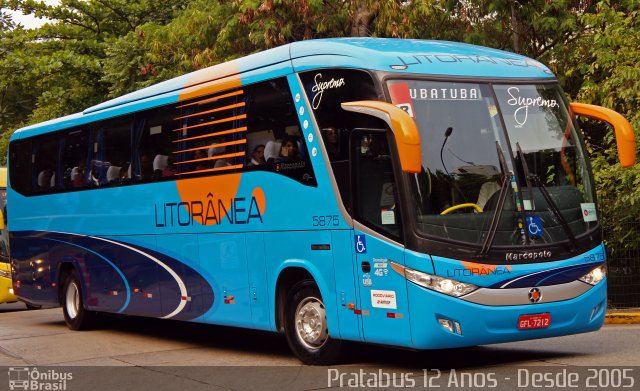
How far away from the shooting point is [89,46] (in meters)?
35.5

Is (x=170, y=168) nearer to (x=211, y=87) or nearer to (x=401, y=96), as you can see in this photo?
(x=211, y=87)

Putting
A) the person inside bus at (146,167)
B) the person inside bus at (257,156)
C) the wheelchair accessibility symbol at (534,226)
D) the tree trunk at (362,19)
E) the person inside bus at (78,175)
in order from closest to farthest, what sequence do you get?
the wheelchair accessibility symbol at (534,226) → the person inside bus at (257,156) → the person inside bus at (146,167) → the person inside bus at (78,175) → the tree trunk at (362,19)

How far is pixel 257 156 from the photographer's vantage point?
486 inches

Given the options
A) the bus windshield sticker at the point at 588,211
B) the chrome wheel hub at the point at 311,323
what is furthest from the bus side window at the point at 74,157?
the bus windshield sticker at the point at 588,211

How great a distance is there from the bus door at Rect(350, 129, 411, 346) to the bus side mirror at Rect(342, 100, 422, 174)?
0.41 meters

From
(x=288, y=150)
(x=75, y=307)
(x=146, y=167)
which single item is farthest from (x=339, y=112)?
(x=75, y=307)

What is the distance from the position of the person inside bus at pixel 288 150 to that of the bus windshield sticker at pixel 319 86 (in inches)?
21.3

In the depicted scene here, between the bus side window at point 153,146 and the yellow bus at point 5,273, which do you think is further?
the yellow bus at point 5,273

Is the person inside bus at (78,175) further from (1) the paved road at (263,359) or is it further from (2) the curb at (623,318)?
(2) the curb at (623,318)

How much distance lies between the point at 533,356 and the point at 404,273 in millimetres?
2302

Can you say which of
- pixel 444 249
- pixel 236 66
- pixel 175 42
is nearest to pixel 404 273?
pixel 444 249

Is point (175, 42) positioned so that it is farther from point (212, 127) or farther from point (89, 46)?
point (212, 127)

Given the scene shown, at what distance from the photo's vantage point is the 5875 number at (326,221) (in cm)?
1098

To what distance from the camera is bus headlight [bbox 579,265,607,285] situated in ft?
35.0
